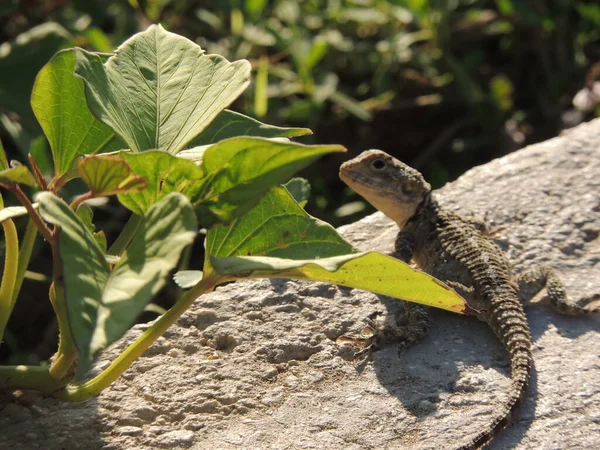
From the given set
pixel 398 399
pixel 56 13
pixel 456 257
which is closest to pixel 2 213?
pixel 398 399

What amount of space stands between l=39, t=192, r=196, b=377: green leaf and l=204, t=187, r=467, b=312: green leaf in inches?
6.2

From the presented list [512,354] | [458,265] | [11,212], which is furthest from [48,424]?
[458,265]

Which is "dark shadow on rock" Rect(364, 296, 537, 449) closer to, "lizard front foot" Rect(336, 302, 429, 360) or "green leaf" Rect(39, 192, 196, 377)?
"lizard front foot" Rect(336, 302, 429, 360)

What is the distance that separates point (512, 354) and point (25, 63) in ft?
8.32

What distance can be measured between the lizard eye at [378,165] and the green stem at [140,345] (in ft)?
5.13

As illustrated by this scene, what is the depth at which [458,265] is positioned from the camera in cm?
Result: 299

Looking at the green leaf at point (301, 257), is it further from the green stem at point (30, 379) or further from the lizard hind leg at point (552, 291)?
the lizard hind leg at point (552, 291)

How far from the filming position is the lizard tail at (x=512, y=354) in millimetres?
2125

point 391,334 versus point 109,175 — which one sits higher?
point 109,175

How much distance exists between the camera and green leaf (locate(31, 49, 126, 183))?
6.44 ft

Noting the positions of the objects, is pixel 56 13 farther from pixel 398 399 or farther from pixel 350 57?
pixel 398 399

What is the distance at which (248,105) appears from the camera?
4.47 meters

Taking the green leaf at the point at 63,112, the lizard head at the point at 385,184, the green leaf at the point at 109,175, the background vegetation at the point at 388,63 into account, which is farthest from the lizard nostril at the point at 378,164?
the green leaf at the point at 109,175

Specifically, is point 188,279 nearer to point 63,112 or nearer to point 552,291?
point 63,112
